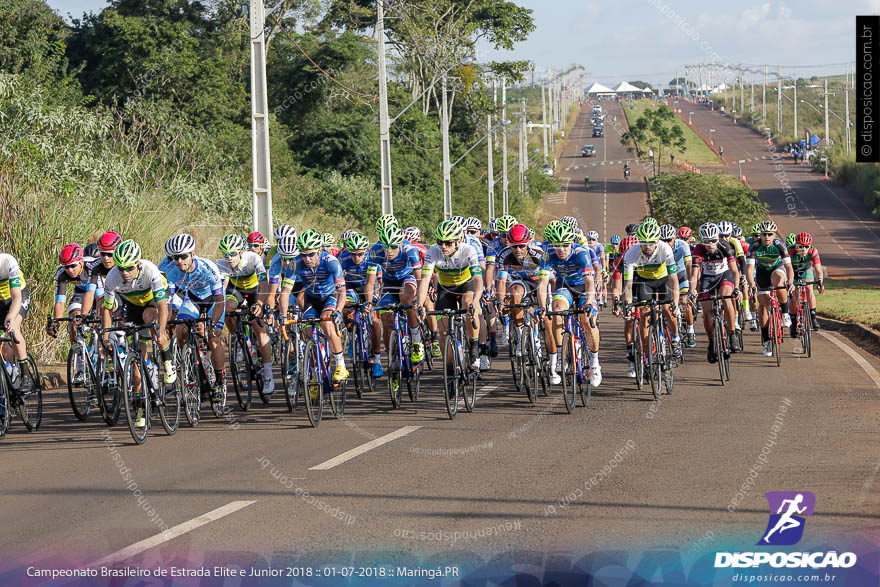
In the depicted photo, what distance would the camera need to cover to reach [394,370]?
42.8 feet

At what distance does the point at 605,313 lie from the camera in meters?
30.7

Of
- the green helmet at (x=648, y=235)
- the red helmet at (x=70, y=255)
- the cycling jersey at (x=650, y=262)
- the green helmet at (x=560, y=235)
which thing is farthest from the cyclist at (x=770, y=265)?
the red helmet at (x=70, y=255)

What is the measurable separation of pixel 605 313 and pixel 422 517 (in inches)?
930

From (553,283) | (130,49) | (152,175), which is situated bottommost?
(553,283)

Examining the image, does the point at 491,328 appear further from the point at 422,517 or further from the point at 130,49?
the point at 130,49

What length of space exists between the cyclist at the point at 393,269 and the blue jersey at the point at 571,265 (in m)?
1.92

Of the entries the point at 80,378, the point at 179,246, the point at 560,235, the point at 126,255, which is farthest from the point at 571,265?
the point at 80,378

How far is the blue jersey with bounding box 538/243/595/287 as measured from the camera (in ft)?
45.0

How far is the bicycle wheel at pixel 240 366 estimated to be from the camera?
1350 centimetres

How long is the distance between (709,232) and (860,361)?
3103 mm

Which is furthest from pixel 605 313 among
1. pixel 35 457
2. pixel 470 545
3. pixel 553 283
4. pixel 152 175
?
pixel 470 545

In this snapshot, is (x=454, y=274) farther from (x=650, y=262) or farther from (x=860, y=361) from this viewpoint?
(x=860, y=361)

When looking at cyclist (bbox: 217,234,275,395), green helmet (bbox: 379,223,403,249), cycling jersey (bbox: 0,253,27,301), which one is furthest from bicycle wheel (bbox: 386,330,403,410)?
cycling jersey (bbox: 0,253,27,301)

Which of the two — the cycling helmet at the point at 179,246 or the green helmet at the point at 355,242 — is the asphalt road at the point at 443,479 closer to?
the cycling helmet at the point at 179,246
